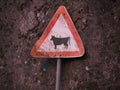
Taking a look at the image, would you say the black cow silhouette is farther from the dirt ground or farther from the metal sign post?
the dirt ground

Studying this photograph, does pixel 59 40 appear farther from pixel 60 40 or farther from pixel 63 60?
pixel 63 60

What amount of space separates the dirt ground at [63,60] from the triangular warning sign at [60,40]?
0.13m

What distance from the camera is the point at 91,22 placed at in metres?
2.71

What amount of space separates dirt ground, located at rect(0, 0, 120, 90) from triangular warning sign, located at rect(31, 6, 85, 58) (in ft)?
0.43

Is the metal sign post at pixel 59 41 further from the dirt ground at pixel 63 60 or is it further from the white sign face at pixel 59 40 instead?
the dirt ground at pixel 63 60

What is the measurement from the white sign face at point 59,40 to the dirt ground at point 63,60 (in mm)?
157

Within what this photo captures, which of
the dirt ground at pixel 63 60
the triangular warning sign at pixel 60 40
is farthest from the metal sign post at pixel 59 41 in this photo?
the dirt ground at pixel 63 60

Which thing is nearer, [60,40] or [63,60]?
[60,40]

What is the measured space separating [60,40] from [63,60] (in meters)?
0.20

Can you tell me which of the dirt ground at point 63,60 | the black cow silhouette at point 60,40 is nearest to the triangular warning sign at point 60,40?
the black cow silhouette at point 60,40

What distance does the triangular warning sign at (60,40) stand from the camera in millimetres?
2557

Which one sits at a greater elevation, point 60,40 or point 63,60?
point 60,40

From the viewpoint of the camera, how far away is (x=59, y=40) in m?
2.62

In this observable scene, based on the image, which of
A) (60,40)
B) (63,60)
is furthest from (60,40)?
(63,60)
